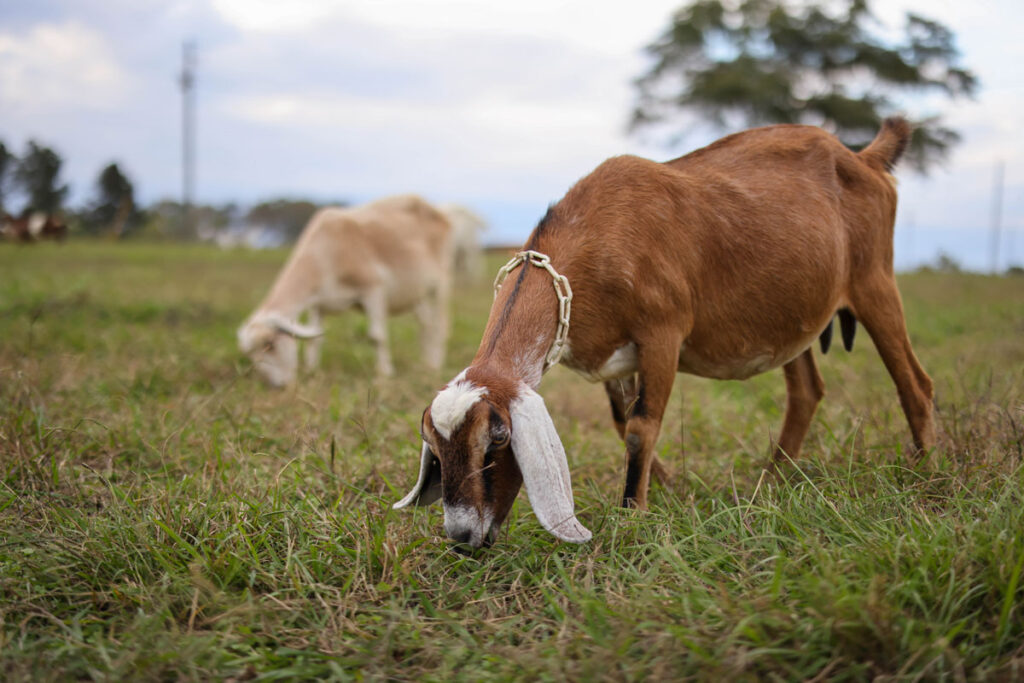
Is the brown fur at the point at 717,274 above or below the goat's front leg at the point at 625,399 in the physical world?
above

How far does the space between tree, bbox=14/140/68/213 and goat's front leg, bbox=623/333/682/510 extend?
9.07 metres

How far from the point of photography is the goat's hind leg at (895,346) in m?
3.76

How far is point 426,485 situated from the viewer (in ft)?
9.51

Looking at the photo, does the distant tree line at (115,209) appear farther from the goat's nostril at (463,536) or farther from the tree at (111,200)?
the goat's nostril at (463,536)

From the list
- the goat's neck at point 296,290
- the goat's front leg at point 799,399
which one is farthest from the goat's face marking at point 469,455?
the goat's neck at point 296,290

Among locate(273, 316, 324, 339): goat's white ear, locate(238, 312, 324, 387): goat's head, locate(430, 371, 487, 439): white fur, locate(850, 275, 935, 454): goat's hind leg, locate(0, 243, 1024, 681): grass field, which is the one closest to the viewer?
locate(0, 243, 1024, 681): grass field

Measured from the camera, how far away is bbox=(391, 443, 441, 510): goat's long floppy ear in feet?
9.27

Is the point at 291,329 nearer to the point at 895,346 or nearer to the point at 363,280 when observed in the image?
the point at 363,280

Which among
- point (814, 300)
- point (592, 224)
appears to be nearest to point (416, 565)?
point (592, 224)

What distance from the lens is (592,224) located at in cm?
321

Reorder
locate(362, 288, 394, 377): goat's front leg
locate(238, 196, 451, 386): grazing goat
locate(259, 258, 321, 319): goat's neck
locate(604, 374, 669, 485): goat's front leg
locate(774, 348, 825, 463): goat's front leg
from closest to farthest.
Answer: locate(604, 374, 669, 485): goat's front leg
locate(774, 348, 825, 463): goat's front leg
locate(238, 196, 451, 386): grazing goat
locate(259, 258, 321, 319): goat's neck
locate(362, 288, 394, 377): goat's front leg

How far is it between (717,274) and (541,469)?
1356 mm

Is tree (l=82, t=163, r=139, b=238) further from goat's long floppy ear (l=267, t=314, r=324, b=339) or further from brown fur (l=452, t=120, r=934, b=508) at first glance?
brown fur (l=452, t=120, r=934, b=508)

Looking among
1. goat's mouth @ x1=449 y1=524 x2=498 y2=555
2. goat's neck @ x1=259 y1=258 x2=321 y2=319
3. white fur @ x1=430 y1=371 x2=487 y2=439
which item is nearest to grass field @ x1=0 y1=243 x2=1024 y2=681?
goat's mouth @ x1=449 y1=524 x2=498 y2=555
